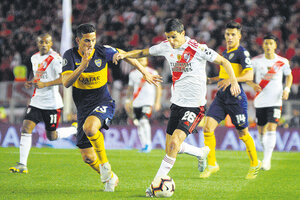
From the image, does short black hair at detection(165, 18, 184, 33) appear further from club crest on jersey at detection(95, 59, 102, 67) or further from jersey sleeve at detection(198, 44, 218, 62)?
club crest on jersey at detection(95, 59, 102, 67)

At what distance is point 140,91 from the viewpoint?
13.4 metres

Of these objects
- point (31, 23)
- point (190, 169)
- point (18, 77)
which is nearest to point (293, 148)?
point (190, 169)

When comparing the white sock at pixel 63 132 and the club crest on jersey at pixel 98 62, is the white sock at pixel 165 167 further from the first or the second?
the white sock at pixel 63 132

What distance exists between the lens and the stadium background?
14445 millimetres

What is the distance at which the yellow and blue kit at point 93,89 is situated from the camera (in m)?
6.43

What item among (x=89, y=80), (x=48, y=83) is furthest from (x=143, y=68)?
(x=48, y=83)

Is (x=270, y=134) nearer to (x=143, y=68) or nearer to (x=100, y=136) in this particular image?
A: (x=143, y=68)

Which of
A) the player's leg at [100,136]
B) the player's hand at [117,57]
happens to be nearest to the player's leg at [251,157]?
the player's leg at [100,136]

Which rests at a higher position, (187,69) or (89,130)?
(187,69)

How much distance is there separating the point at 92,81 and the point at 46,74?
2.62 m

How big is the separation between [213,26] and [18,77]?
7.00 m

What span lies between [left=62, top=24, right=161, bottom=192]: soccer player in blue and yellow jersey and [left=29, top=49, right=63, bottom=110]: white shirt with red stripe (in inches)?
92.6

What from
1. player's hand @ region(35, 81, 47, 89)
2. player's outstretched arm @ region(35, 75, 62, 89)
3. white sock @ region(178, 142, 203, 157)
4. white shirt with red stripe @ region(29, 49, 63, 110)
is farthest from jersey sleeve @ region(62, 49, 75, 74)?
white shirt with red stripe @ region(29, 49, 63, 110)

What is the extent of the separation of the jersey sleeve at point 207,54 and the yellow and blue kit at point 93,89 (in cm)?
108
